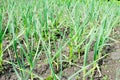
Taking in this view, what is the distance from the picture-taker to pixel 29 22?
6.38 feet

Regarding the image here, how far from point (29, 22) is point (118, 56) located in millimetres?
658

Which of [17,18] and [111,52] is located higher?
[17,18]

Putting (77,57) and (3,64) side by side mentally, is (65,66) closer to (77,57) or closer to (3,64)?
(77,57)

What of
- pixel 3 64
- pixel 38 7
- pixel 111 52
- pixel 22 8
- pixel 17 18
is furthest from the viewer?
pixel 38 7

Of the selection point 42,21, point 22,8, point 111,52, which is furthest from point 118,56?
point 22,8

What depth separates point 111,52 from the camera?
2.07 metres

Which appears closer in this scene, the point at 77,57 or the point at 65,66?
the point at 65,66

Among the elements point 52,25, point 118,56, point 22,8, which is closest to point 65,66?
point 118,56

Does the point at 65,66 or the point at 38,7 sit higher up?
the point at 38,7

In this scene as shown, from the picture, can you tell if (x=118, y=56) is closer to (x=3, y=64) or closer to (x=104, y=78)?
(x=104, y=78)

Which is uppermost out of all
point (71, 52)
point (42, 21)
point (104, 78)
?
point (42, 21)

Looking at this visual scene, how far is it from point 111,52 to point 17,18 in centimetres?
80

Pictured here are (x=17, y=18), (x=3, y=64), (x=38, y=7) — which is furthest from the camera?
Answer: (x=38, y=7)

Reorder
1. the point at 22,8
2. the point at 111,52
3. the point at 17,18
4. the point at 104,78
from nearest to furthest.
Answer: the point at 104,78
the point at 111,52
the point at 17,18
the point at 22,8
